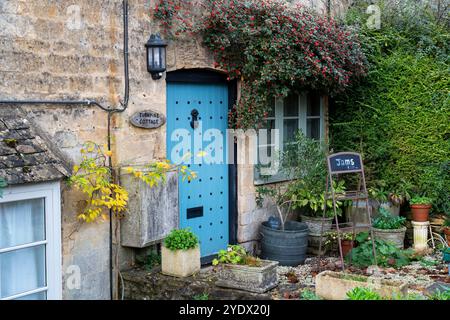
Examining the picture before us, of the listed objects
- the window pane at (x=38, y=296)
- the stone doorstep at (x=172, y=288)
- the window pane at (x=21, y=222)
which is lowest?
the stone doorstep at (x=172, y=288)

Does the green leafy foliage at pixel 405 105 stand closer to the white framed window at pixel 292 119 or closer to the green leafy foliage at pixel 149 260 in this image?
the white framed window at pixel 292 119

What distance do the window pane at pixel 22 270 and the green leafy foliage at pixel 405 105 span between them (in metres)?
5.57

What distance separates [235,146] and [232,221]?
1.04m

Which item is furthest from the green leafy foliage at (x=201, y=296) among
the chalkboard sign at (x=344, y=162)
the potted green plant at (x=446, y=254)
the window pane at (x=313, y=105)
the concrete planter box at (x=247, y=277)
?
the window pane at (x=313, y=105)

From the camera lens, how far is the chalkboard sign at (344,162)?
7652mm

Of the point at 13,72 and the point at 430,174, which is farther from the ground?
the point at 13,72

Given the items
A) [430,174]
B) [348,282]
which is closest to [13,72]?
[348,282]

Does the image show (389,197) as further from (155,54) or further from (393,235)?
(155,54)

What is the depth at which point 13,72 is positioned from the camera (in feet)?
18.3

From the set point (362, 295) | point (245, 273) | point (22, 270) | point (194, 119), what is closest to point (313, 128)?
point (194, 119)

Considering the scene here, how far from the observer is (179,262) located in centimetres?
646

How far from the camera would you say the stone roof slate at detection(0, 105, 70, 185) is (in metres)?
5.21
